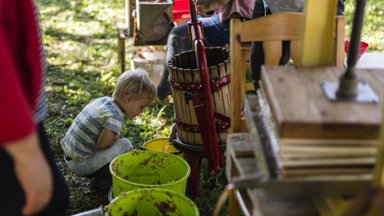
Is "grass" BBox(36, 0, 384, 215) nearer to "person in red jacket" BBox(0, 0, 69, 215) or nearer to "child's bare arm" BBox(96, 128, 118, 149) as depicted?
"child's bare arm" BBox(96, 128, 118, 149)

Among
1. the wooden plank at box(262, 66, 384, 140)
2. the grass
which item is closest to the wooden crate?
the wooden plank at box(262, 66, 384, 140)

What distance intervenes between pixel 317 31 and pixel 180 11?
3526 mm

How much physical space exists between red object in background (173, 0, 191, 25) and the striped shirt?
2.12m

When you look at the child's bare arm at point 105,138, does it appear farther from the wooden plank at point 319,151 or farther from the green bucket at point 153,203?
the wooden plank at point 319,151

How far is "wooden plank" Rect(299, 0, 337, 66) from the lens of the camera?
228cm

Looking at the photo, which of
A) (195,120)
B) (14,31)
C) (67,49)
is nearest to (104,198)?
(195,120)

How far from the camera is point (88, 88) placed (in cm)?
566

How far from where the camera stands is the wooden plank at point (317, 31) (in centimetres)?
228

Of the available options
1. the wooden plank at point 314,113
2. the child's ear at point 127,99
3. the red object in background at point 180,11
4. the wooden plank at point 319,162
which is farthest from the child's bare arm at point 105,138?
the red object in background at point 180,11

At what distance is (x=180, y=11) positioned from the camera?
224 inches

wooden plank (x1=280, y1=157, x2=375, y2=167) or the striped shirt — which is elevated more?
wooden plank (x1=280, y1=157, x2=375, y2=167)

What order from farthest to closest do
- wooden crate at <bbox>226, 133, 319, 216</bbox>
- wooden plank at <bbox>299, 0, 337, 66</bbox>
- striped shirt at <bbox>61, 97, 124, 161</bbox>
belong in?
striped shirt at <bbox>61, 97, 124, 161</bbox> → wooden plank at <bbox>299, 0, 337, 66</bbox> → wooden crate at <bbox>226, 133, 319, 216</bbox>

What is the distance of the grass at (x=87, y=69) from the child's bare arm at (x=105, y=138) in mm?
444

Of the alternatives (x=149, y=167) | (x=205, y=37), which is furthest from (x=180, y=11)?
(x=149, y=167)
